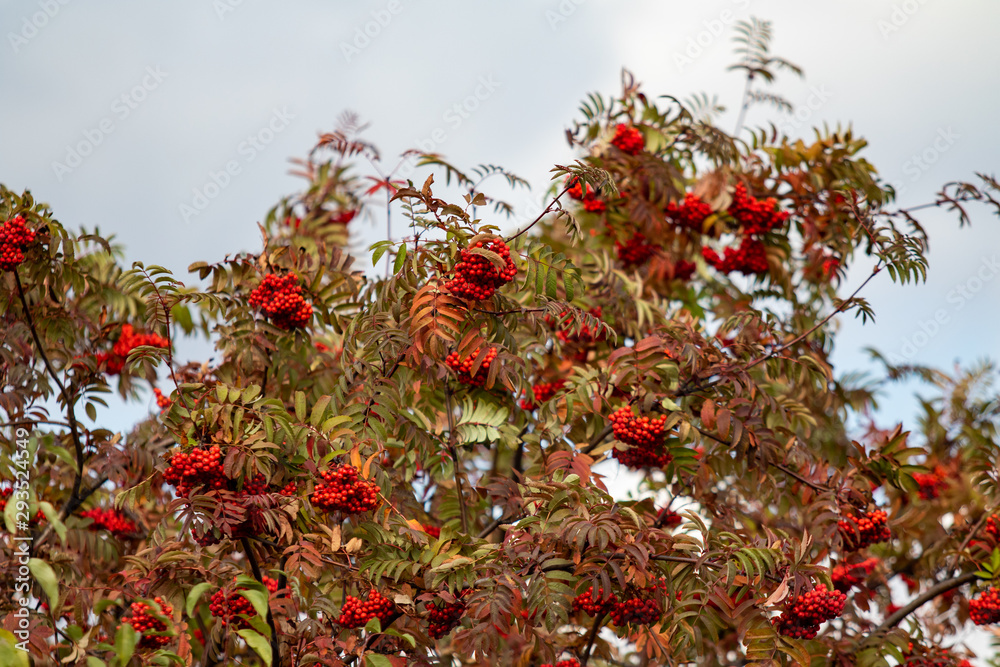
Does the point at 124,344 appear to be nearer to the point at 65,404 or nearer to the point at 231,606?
the point at 65,404

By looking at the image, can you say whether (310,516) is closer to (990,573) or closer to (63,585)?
(63,585)

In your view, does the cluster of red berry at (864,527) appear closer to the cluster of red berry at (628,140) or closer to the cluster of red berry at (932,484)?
the cluster of red berry at (628,140)

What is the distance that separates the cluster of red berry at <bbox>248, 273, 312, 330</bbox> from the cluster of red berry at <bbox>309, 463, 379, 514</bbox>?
43.2 inches

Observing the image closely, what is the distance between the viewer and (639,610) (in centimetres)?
402

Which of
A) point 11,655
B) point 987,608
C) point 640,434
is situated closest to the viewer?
point 11,655

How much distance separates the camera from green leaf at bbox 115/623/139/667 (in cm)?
250

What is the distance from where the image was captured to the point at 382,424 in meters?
4.30

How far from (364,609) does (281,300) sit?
161 cm

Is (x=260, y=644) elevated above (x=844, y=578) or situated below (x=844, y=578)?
below

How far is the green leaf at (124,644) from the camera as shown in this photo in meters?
2.50

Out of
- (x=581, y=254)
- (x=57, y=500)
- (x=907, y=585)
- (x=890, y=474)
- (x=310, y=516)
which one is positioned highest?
(x=581, y=254)

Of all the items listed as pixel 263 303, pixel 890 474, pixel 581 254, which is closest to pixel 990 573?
pixel 890 474

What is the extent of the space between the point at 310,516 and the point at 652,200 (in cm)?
339

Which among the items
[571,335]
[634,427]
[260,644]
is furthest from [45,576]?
[571,335]
